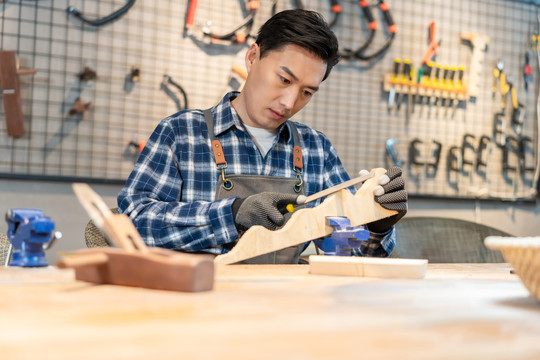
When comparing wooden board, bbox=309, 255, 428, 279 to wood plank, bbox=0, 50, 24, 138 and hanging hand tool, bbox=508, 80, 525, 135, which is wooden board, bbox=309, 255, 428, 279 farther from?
hanging hand tool, bbox=508, 80, 525, 135

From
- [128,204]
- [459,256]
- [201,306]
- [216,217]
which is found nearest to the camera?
[201,306]

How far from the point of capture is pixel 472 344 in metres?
0.51

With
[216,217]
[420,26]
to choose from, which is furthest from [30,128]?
[420,26]

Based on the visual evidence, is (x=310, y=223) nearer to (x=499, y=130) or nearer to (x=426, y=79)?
(x=426, y=79)

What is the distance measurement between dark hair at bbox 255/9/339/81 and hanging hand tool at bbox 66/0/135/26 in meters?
1.02

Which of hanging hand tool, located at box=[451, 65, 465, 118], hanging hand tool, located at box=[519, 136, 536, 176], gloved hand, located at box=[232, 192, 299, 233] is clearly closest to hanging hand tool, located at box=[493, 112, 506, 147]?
hanging hand tool, located at box=[519, 136, 536, 176]

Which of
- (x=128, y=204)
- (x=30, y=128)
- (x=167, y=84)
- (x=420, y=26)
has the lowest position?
(x=128, y=204)

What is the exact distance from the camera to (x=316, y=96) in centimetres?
317

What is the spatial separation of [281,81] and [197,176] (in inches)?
16.3

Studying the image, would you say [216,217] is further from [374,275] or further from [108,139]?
[108,139]

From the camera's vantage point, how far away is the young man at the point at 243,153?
1759 millimetres

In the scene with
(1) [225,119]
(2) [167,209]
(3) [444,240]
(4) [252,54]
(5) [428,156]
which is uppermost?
(4) [252,54]

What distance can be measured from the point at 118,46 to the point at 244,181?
1.22m

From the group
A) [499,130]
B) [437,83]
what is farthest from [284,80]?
[499,130]
